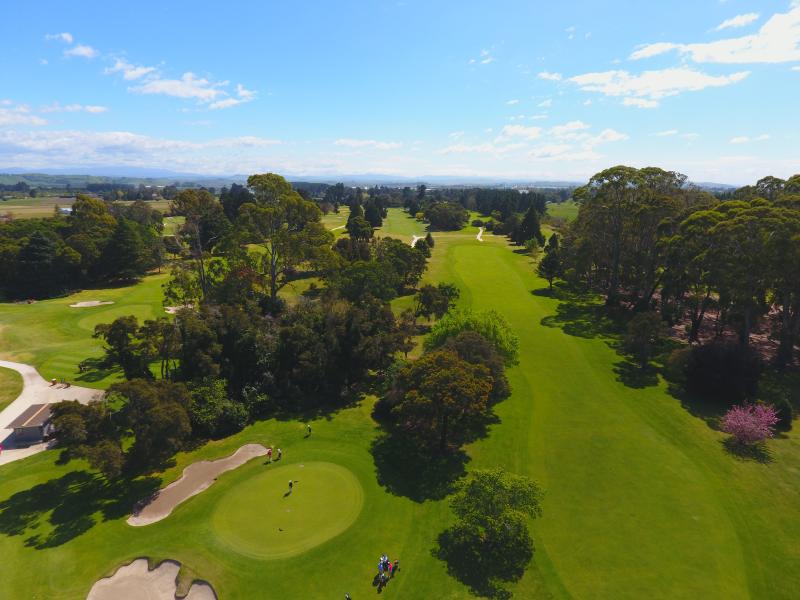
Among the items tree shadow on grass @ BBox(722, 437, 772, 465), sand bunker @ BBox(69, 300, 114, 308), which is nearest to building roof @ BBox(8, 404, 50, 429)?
sand bunker @ BBox(69, 300, 114, 308)

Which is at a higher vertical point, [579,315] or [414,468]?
[579,315]

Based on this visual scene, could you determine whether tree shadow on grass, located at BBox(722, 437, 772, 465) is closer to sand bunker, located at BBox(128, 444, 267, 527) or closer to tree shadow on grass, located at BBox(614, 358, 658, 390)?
tree shadow on grass, located at BBox(614, 358, 658, 390)

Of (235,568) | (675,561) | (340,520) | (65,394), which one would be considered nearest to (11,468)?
(65,394)

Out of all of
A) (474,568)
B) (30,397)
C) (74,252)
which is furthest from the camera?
(74,252)

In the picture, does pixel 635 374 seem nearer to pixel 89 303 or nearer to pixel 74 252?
pixel 89 303

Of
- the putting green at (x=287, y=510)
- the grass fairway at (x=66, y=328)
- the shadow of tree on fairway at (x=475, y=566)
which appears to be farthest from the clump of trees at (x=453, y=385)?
the grass fairway at (x=66, y=328)

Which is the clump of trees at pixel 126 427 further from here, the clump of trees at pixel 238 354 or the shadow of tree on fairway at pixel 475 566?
the shadow of tree on fairway at pixel 475 566

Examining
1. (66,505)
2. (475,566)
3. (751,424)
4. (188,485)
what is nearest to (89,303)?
(66,505)
